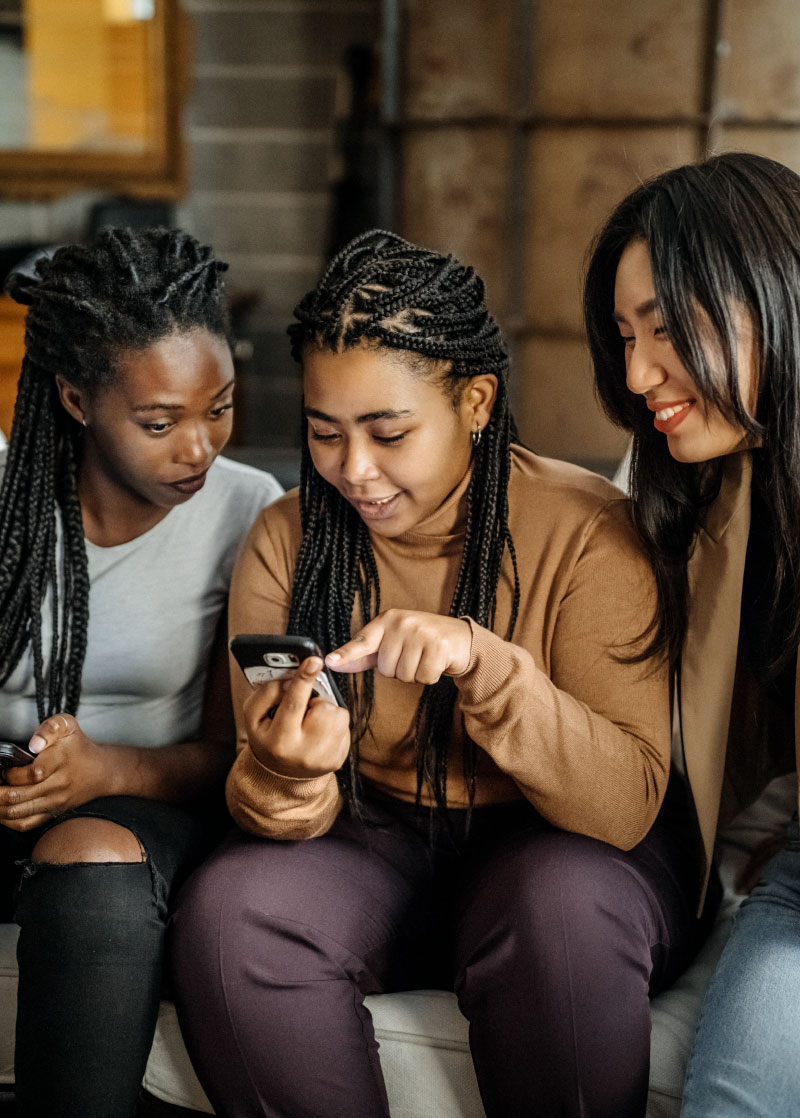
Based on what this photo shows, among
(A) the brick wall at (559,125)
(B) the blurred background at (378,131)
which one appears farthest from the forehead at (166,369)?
(B) the blurred background at (378,131)

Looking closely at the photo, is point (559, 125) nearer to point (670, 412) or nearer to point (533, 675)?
point (670, 412)

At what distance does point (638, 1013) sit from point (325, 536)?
58 cm

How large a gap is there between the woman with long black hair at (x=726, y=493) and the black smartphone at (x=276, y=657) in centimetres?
Result: 34

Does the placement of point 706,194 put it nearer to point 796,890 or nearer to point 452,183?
point 796,890

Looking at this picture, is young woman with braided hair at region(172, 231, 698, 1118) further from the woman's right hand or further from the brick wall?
the brick wall

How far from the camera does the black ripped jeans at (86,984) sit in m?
1.02

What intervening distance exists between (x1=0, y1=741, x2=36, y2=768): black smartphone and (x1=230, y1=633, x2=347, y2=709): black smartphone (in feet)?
0.90

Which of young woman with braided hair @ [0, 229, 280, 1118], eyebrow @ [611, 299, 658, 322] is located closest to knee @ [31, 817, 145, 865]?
young woman with braided hair @ [0, 229, 280, 1118]

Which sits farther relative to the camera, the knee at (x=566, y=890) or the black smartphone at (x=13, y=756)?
the black smartphone at (x=13, y=756)

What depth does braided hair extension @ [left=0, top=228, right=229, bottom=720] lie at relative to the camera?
127 centimetres

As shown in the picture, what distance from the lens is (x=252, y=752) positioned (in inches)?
44.4

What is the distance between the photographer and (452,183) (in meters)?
2.92

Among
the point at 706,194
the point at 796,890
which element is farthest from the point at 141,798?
the point at 706,194

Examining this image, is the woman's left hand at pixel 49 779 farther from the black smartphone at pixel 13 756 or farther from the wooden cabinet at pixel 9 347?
the wooden cabinet at pixel 9 347
